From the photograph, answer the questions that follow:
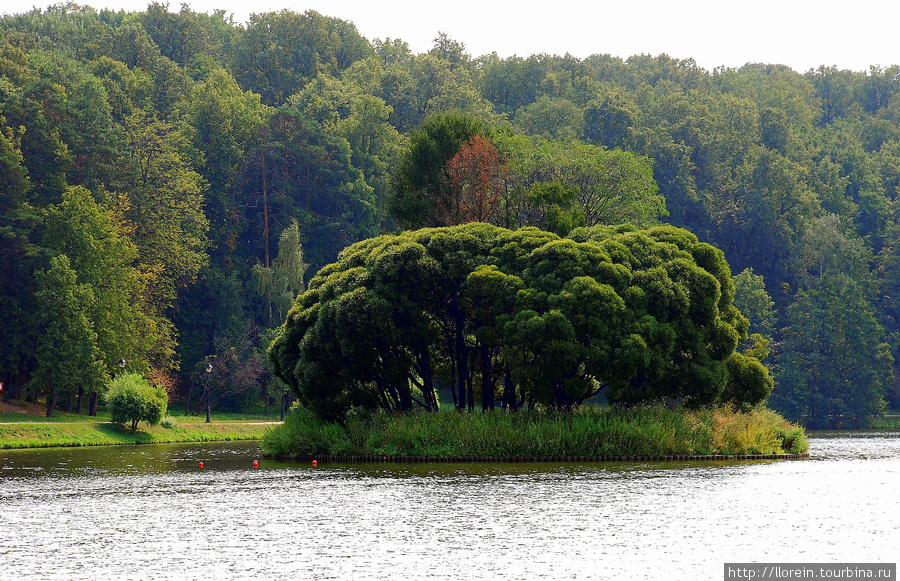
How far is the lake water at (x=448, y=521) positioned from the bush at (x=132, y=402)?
2656 centimetres

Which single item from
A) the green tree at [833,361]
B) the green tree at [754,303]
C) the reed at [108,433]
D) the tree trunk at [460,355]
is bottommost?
the reed at [108,433]

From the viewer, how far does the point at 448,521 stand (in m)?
30.2

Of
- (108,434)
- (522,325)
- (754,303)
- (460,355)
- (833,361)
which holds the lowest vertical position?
(108,434)

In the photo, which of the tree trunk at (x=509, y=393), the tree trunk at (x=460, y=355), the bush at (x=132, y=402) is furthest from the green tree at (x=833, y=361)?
the tree trunk at (x=460, y=355)

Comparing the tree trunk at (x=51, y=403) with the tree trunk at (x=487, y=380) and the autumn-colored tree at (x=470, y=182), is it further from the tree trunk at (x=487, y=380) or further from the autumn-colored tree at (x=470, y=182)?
the tree trunk at (x=487, y=380)

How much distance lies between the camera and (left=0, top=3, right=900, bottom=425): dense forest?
8475 cm

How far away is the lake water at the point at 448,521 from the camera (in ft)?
78.1

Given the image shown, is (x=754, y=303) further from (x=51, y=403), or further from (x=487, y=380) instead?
(x=51, y=403)

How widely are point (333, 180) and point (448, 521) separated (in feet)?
306

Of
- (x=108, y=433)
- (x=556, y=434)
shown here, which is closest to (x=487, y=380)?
(x=556, y=434)

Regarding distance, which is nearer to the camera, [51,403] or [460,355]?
[460,355]

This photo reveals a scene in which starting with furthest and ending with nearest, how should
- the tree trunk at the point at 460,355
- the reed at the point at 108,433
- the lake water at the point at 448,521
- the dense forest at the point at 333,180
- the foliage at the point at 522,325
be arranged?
the dense forest at the point at 333,180 → the reed at the point at 108,433 → the tree trunk at the point at 460,355 → the foliage at the point at 522,325 → the lake water at the point at 448,521

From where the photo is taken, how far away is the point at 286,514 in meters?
32.6

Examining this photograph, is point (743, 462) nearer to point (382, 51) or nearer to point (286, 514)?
point (286, 514)
